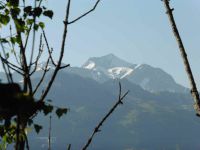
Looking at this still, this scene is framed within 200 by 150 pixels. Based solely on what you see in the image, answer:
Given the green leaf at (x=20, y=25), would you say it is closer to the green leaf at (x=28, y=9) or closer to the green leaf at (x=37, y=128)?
the green leaf at (x=28, y=9)

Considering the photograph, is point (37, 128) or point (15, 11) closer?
point (37, 128)

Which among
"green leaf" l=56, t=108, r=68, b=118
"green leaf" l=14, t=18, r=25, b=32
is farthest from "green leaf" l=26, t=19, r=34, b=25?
"green leaf" l=56, t=108, r=68, b=118

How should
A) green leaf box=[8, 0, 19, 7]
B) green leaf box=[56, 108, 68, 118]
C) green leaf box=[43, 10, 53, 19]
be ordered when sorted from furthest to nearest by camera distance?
green leaf box=[43, 10, 53, 19]
green leaf box=[8, 0, 19, 7]
green leaf box=[56, 108, 68, 118]

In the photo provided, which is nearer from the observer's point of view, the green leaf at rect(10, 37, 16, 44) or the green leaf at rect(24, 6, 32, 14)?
the green leaf at rect(24, 6, 32, 14)

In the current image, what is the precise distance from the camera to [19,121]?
245cm

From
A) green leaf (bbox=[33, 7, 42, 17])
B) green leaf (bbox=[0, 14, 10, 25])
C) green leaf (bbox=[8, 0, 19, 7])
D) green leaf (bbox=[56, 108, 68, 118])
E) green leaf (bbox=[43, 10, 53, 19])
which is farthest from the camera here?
green leaf (bbox=[0, 14, 10, 25])

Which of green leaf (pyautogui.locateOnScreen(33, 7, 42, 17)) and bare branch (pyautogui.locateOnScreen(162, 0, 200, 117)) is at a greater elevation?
Answer: green leaf (pyautogui.locateOnScreen(33, 7, 42, 17))

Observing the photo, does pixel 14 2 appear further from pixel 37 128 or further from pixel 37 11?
pixel 37 128

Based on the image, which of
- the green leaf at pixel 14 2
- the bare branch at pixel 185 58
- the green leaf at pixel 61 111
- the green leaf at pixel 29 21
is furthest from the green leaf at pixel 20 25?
the bare branch at pixel 185 58

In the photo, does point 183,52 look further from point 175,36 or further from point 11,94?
point 11,94

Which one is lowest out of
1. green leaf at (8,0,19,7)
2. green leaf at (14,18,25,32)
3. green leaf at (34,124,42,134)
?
green leaf at (34,124,42,134)

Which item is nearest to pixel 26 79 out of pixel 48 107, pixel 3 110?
pixel 48 107

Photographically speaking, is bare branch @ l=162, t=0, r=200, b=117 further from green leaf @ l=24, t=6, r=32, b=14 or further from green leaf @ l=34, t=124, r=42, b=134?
green leaf @ l=34, t=124, r=42, b=134

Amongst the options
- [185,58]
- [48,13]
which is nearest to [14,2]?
[48,13]
